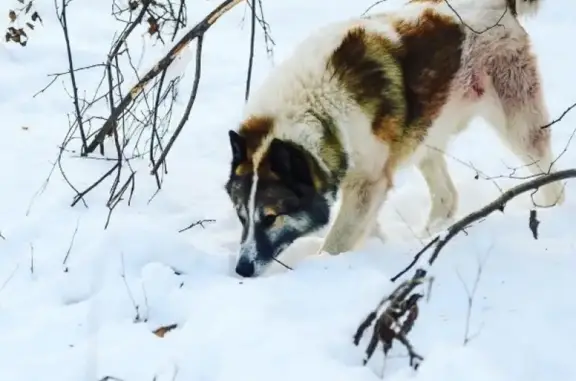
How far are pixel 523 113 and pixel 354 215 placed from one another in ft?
3.92

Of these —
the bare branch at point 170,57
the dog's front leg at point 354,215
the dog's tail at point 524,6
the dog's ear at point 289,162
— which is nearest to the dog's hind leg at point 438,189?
the dog's front leg at point 354,215

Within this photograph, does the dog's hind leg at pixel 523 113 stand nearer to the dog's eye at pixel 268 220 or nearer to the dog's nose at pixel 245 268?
the dog's eye at pixel 268 220

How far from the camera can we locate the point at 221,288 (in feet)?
12.5

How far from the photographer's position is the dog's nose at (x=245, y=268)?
13.5 feet

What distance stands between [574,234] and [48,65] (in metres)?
4.94

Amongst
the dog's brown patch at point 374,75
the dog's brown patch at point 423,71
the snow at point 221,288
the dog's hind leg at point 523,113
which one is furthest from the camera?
the dog's hind leg at point 523,113

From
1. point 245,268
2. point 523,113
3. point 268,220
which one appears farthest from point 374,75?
point 245,268

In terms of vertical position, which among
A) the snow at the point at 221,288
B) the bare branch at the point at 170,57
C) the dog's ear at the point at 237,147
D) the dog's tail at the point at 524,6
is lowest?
the snow at the point at 221,288

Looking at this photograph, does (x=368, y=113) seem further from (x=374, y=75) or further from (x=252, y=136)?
(x=252, y=136)

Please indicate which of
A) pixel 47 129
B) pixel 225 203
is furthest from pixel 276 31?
pixel 225 203

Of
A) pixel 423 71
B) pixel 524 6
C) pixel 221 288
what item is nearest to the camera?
pixel 221 288

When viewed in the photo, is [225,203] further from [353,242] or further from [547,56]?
[547,56]

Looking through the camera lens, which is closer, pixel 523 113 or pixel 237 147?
pixel 237 147

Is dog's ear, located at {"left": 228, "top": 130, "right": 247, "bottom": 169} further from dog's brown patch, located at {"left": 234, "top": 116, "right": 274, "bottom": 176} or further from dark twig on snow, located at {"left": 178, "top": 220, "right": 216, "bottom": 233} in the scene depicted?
dark twig on snow, located at {"left": 178, "top": 220, "right": 216, "bottom": 233}
